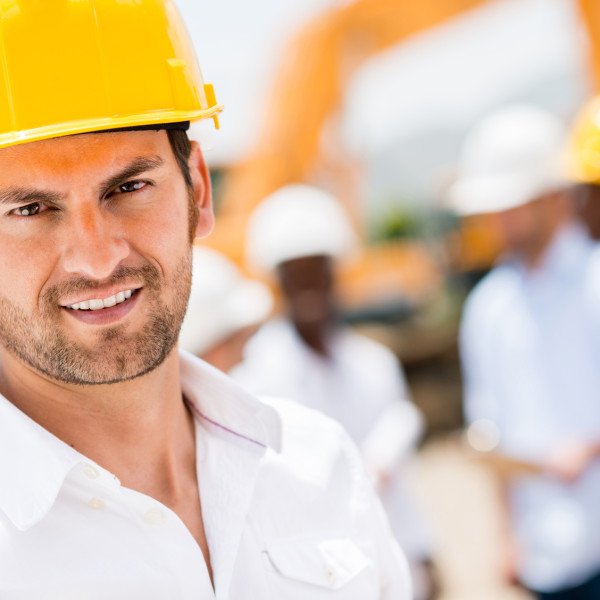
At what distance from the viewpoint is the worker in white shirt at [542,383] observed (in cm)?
311

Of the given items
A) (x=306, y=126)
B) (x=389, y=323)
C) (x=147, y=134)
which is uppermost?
(x=147, y=134)

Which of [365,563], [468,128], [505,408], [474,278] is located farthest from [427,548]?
[468,128]

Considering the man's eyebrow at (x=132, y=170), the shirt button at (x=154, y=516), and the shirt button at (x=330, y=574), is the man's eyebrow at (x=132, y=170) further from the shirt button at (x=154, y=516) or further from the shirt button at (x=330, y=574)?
the shirt button at (x=330, y=574)

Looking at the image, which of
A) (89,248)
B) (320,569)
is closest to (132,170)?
(89,248)

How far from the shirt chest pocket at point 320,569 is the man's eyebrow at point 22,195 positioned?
742mm

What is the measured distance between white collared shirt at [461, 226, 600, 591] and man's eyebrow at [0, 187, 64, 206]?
95.2 inches

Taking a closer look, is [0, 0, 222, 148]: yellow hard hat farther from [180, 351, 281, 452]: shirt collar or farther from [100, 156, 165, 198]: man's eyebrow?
[180, 351, 281, 452]: shirt collar

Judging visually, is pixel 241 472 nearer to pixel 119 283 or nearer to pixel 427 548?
pixel 119 283

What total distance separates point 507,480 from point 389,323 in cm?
603

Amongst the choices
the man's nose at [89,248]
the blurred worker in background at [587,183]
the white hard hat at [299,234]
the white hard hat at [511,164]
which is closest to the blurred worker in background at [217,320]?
the white hard hat at [299,234]

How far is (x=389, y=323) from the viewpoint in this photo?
369 inches

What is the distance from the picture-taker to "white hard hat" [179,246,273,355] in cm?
302

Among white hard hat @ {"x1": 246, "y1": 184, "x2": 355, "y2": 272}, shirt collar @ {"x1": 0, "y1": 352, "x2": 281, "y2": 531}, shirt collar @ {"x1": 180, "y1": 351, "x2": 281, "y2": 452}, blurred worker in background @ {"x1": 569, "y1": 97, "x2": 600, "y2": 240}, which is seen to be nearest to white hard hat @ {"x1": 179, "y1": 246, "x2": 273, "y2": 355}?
white hard hat @ {"x1": 246, "y1": 184, "x2": 355, "y2": 272}

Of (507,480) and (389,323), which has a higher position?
(507,480)
